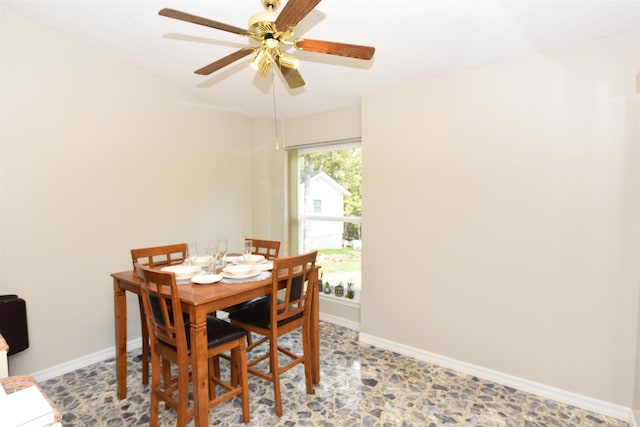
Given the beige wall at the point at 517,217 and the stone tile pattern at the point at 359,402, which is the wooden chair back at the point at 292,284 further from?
the beige wall at the point at 517,217

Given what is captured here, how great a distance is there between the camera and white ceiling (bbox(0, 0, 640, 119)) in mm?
1958

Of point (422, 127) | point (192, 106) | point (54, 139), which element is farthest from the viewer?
point (192, 106)

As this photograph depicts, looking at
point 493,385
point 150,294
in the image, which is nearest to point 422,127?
point 493,385

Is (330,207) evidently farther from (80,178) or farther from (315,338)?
Answer: (80,178)

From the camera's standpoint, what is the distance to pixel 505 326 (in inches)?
97.7

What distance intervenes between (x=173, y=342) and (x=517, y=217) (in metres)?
2.44

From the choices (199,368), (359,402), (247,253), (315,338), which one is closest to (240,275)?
(247,253)

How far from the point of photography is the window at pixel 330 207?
3.74m

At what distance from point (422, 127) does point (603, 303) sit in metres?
1.78

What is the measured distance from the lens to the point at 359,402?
229 cm

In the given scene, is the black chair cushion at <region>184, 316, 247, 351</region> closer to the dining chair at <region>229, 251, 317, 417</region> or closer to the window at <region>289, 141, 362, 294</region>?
the dining chair at <region>229, 251, 317, 417</region>

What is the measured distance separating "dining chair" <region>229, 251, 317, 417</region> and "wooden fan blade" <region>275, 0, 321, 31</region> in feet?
4.19

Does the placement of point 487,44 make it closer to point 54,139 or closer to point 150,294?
point 150,294

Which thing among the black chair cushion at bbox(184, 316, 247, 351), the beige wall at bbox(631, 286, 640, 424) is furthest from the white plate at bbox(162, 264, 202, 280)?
the beige wall at bbox(631, 286, 640, 424)
